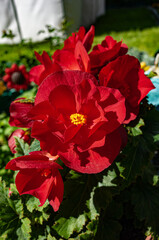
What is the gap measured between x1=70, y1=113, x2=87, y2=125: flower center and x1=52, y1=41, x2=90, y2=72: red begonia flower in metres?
0.16

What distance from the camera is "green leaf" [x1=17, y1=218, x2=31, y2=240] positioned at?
90 cm

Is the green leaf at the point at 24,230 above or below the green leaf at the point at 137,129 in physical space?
below

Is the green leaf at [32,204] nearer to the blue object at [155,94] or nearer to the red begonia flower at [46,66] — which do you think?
the red begonia flower at [46,66]

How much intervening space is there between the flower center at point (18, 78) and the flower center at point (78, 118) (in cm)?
178

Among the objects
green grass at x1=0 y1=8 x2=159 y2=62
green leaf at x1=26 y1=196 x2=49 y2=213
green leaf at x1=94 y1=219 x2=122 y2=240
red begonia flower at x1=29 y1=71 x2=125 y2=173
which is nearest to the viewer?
red begonia flower at x1=29 y1=71 x2=125 y2=173

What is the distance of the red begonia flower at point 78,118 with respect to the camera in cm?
62

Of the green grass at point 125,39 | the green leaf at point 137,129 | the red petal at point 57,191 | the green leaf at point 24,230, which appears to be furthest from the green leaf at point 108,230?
the green grass at point 125,39

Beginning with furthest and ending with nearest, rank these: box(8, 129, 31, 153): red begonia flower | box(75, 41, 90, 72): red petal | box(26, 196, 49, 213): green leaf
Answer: box(8, 129, 31, 153): red begonia flower
box(26, 196, 49, 213): green leaf
box(75, 41, 90, 72): red petal

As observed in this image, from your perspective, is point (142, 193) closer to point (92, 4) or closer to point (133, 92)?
point (133, 92)

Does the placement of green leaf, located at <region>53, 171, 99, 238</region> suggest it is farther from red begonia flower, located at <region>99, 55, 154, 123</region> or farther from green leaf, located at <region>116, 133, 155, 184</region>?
red begonia flower, located at <region>99, 55, 154, 123</region>

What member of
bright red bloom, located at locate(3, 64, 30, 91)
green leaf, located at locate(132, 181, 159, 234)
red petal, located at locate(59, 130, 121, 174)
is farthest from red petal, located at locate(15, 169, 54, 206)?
bright red bloom, located at locate(3, 64, 30, 91)

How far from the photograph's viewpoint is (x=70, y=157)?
0.63 meters

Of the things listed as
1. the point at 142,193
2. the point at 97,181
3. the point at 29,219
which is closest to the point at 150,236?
the point at 142,193

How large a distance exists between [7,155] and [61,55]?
4.10 ft
